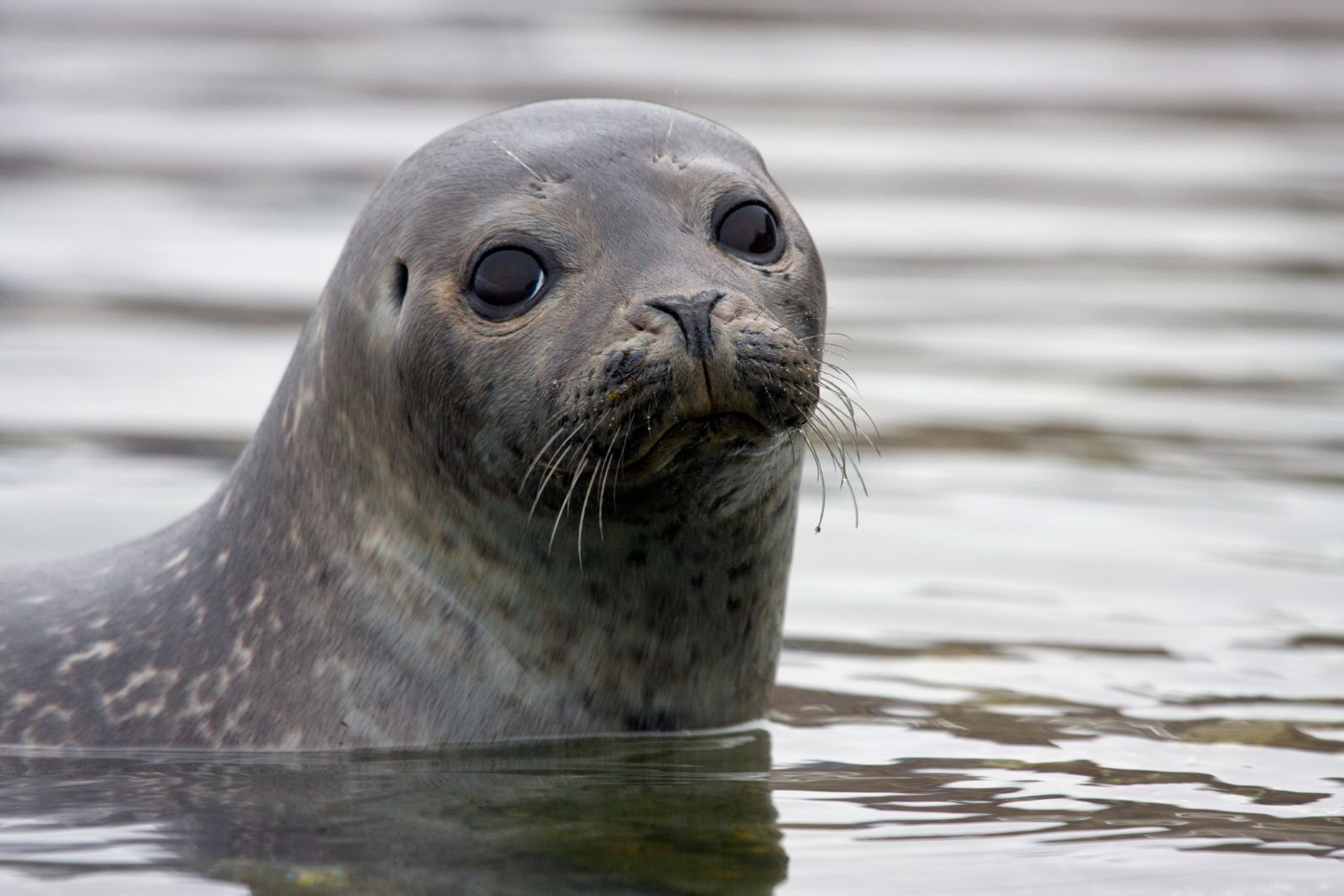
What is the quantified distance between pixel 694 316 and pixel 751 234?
1.69 feet

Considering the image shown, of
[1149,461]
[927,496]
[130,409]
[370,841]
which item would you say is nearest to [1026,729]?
[370,841]

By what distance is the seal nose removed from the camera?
4.50 meters

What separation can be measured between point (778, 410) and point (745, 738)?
1010mm

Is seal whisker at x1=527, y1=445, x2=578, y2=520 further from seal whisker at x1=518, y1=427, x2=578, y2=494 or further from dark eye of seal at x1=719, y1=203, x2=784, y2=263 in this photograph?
dark eye of seal at x1=719, y1=203, x2=784, y2=263

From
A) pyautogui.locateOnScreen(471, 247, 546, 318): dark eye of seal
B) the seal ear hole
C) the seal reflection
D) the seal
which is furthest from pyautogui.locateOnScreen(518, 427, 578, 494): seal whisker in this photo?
the seal reflection

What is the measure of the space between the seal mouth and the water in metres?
0.69

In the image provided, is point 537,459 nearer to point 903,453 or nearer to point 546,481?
point 546,481

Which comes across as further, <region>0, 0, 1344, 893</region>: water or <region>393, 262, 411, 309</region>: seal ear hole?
<region>393, 262, 411, 309</region>: seal ear hole

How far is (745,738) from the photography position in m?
5.33

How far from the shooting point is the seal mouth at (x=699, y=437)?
4574mm

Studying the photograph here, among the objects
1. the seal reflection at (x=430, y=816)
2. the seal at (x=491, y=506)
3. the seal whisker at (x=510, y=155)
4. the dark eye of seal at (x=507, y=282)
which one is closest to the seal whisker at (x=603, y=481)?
the seal at (x=491, y=506)

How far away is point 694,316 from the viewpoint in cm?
453

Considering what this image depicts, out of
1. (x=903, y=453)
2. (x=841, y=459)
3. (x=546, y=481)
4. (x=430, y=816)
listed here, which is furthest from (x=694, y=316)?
(x=903, y=453)

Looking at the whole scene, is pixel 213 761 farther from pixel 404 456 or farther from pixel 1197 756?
pixel 1197 756
